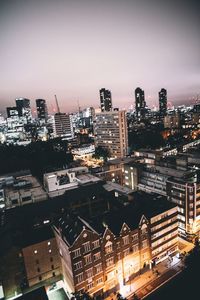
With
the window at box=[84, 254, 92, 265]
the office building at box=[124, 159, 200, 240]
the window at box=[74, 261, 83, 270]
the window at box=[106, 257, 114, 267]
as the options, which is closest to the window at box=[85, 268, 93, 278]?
the window at box=[84, 254, 92, 265]

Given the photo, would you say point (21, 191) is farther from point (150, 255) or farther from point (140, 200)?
point (150, 255)

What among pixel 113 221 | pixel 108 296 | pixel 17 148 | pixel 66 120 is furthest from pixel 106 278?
pixel 66 120

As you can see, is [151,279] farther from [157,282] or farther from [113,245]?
[113,245]

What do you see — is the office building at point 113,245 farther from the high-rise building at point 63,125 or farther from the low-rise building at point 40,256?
the high-rise building at point 63,125

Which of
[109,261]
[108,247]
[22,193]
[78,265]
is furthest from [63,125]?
[78,265]

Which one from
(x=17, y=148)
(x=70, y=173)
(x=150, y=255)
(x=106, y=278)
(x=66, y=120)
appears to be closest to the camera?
(x=106, y=278)

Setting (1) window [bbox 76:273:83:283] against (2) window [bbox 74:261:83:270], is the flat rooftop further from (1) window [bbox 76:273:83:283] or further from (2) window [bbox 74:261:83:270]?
(1) window [bbox 76:273:83:283]
